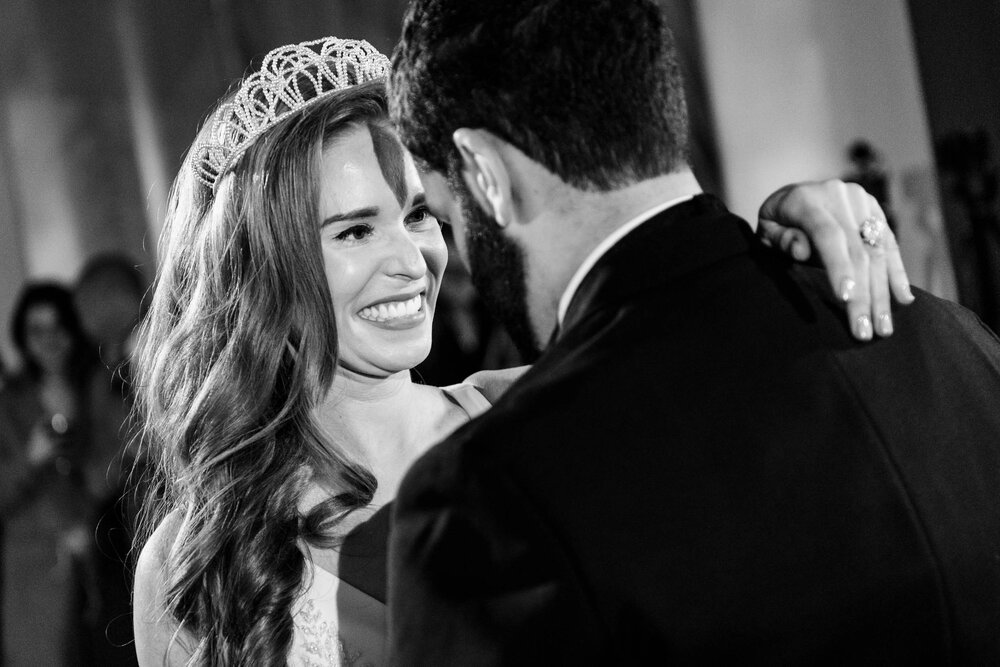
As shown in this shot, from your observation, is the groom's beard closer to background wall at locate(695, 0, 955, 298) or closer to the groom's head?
the groom's head

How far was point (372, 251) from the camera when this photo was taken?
2178mm

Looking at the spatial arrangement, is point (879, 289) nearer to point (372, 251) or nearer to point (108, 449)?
point (372, 251)

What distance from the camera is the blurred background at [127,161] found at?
4691mm

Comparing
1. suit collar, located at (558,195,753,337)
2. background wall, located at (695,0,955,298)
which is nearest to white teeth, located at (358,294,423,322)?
suit collar, located at (558,195,753,337)

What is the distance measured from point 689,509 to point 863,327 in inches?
12.1

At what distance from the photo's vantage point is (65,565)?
539 cm

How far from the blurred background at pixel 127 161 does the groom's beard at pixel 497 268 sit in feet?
11.6

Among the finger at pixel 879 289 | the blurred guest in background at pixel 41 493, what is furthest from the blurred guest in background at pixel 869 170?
the blurred guest in background at pixel 41 493

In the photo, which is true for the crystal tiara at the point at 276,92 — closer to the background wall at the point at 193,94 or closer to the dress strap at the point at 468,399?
the dress strap at the point at 468,399

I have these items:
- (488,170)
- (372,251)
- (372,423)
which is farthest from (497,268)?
(372,423)

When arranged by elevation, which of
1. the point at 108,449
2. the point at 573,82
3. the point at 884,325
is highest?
the point at 573,82

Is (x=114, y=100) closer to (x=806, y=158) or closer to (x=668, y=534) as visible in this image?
(x=806, y=158)

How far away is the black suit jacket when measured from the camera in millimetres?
1063

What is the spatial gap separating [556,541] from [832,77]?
4.33 metres
